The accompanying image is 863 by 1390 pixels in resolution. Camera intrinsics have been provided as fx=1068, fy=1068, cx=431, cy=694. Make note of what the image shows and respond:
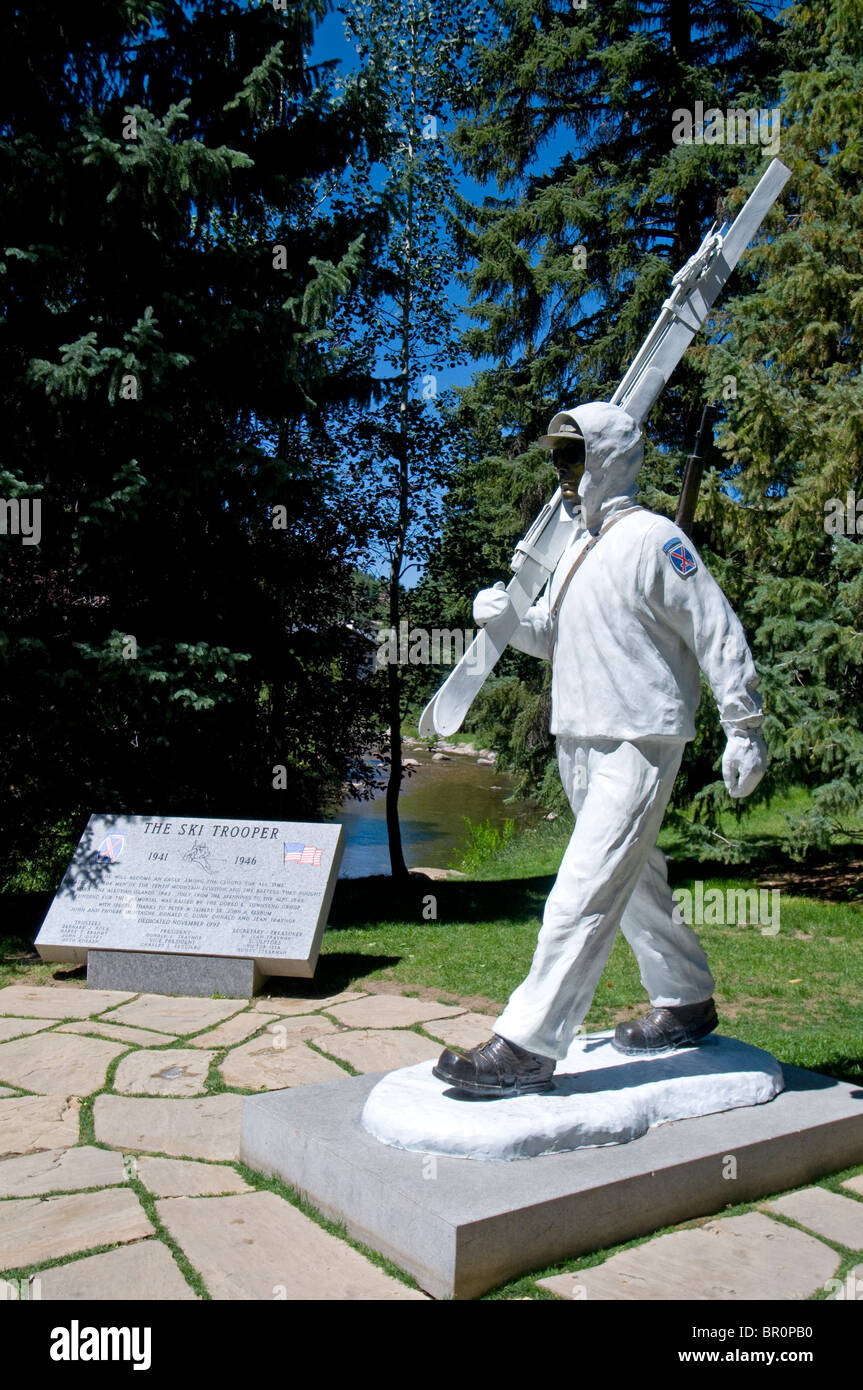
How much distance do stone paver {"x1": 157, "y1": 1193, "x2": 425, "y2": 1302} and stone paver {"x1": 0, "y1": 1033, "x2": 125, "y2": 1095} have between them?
4.40 ft

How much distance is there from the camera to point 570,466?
3531mm

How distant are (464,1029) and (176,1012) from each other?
1553mm

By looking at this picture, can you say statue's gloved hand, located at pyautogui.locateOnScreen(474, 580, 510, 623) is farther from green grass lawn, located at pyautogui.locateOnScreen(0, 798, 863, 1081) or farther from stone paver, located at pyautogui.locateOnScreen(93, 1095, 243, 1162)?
green grass lawn, located at pyautogui.locateOnScreen(0, 798, 863, 1081)

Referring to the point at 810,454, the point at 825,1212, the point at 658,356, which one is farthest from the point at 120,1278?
the point at 810,454

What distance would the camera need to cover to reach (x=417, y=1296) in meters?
2.74

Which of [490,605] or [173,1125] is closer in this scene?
[490,605]

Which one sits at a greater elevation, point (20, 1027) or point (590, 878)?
point (590, 878)

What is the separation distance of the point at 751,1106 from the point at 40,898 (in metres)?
6.72

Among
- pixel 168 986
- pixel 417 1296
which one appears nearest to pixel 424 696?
pixel 168 986

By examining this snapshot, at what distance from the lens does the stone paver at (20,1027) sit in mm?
5121

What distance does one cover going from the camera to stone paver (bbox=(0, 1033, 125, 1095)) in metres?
4.43

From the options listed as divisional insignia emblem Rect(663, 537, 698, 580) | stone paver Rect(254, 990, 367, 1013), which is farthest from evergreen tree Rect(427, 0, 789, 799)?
divisional insignia emblem Rect(663, 537, 698, 580)

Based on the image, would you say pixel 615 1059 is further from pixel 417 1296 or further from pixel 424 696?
pixel 424 696

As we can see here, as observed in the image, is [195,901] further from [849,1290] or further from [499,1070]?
[849,1290]
